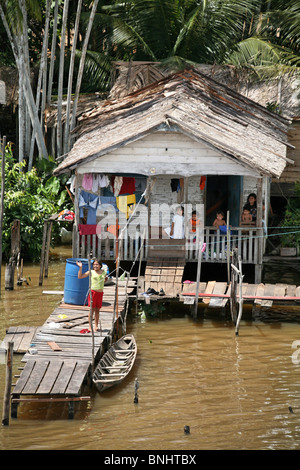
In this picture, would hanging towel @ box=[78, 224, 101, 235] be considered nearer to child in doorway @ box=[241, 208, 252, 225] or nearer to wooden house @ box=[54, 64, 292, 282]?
wooden house @ box=[54, 64, 292, 282]

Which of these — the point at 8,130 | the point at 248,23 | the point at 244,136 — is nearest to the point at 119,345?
the point at 244,136

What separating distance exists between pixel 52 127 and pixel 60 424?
53.1 ft

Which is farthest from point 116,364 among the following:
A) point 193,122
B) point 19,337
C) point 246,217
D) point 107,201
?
point 246,217

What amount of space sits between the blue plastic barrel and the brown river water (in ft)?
3.70

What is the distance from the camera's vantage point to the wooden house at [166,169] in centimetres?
1673

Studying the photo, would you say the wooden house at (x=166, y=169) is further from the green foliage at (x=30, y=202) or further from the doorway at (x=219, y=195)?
the green foliage at (x=30, y=202)

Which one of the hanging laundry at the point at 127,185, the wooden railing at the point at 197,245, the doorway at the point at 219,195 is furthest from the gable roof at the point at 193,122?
the doorway at the point at 219,195

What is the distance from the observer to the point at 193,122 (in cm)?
1731

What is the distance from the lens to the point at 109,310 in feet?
47.2

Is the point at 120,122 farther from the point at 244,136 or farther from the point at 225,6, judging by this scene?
the point at 225,6

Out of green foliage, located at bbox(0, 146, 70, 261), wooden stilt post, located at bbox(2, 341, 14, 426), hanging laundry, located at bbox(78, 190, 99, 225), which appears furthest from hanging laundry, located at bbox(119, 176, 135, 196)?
wooden stilt post, located at bbox(2, 341, 14, 426)

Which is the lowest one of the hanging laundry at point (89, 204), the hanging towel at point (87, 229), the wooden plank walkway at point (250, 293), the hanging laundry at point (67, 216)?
the wooden plank walkway at point (250, 293)

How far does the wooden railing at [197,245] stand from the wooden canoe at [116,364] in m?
4.17

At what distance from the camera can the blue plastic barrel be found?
14.4m
